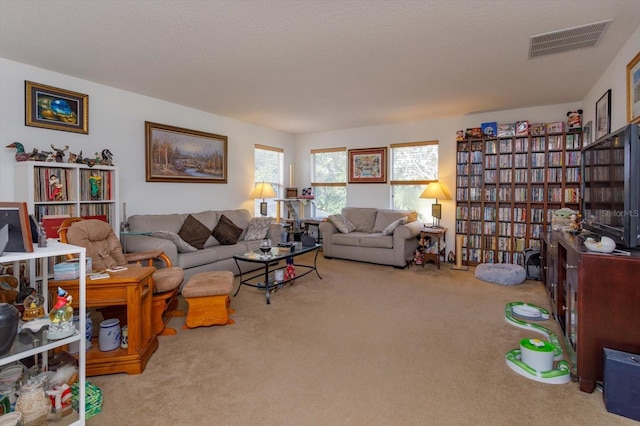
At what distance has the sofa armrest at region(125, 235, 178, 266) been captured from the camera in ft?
12.1

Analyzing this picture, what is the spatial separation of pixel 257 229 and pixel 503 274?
3664 millimetres

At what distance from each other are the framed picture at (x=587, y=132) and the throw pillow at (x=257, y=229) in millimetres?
4688

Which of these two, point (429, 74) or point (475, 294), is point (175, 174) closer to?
point (429, 74)

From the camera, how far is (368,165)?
6.52 m

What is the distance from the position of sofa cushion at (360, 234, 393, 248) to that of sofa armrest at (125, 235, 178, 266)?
116 inches

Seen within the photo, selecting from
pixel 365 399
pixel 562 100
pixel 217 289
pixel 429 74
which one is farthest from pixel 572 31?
pixel 217 289

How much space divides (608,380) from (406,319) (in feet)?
5.07

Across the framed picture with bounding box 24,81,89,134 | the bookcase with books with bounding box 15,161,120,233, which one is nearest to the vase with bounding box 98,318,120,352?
the bookcase with books with bounding box 15,161,120,233

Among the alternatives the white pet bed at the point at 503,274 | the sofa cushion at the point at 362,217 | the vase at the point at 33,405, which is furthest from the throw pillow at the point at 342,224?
the vase at the point at 33,405

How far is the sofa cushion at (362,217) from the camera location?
6.15 meters

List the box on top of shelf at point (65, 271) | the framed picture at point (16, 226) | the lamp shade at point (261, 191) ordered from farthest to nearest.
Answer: the lamp shade at point (261, 191)
the box on top of shelf at point (65, 271)
the framed picture at point (16, 226)

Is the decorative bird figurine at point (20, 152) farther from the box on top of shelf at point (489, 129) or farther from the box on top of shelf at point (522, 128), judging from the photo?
the box on top of shelf at point (522, 128)

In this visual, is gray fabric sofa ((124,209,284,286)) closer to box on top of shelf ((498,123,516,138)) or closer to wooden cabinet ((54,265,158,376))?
wooden cabinet ((54,265,158,376))

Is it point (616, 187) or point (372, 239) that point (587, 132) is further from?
point (372, 239)
